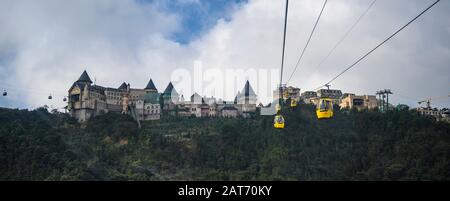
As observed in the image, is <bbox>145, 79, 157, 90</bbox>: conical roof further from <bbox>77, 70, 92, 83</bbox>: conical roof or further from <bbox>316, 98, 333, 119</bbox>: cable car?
<bbox>316, 98, 333, 119</bbox>: cable car

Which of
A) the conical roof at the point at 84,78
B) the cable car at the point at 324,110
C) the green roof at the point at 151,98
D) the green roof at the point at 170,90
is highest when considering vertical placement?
the conical roof at the point at 84,78

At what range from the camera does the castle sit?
2874 inches

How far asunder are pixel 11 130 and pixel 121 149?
1603 centimetres

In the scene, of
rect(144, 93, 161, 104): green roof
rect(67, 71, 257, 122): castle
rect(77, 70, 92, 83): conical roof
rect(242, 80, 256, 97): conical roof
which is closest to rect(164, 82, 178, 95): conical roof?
rect(67, 71, 257, 122): castle

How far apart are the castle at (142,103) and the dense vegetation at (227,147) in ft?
6.93

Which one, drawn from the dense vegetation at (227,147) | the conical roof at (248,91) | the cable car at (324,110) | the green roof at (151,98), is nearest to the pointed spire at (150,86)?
the green roof at (151,98)

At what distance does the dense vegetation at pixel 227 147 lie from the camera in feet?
199

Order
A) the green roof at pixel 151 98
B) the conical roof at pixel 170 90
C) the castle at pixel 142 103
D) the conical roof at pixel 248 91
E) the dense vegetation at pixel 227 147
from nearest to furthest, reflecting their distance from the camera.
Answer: the dense vegetation at pixel 227 147, the castle at pixel 142 103, the green roof at pixel 151 98, the conical roof at pixel 170 90, the conical roof at pixel 248 91

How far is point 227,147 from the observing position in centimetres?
7250

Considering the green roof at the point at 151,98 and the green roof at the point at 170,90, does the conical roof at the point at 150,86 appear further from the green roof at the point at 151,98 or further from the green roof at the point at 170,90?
the green roof at the point at 170,90

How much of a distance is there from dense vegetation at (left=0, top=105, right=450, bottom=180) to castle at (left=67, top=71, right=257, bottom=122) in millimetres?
2112

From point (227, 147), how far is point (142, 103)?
16458mm
